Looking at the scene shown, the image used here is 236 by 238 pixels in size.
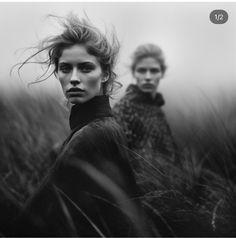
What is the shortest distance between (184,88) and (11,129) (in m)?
0.88

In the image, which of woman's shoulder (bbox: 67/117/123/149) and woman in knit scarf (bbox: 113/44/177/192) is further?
woman in knit scarf (bbox: 113/44/177/192)

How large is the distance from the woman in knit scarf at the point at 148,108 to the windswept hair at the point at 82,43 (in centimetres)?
10

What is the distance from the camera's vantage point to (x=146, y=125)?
194 centimetres

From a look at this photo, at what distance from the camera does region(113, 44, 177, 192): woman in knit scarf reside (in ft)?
6.26

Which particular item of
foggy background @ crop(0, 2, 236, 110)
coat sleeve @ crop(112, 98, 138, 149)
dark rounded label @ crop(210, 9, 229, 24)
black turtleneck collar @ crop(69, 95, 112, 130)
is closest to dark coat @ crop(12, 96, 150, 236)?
black turtleneck collar @ crop(69, 95, 112, 130)

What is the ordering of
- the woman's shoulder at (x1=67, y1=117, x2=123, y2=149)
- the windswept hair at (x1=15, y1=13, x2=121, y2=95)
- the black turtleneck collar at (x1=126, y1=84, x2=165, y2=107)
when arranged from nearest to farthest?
1. the woman's shoulder at (x1=67, y1=117, x2=123, y2=149)
2. the windswept hair at (x1=15, y1=13, x2=121, y2=95)
3. the black turtleneck collar at (x1=126, y1=84, x2=165, y2=107)

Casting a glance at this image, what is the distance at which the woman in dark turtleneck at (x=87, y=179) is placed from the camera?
1.73 metres

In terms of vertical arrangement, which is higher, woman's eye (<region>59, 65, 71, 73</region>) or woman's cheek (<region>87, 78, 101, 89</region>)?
woman's eye (<region>59, 65, 71, 73</region>)

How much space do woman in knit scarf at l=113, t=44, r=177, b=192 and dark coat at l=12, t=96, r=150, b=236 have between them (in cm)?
16

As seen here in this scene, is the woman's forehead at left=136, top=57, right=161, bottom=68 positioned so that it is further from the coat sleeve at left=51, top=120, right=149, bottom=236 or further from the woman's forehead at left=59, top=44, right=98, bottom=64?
the coat sleeve at left=51, top=120, right=149, bottom=236

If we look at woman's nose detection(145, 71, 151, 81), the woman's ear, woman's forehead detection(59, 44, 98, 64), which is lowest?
woman's nose detection(145, 71, 151, 81)

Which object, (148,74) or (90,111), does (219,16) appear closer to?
(148,74)

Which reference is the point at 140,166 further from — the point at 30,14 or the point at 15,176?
the point at 30,14

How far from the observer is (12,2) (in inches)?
77.7
